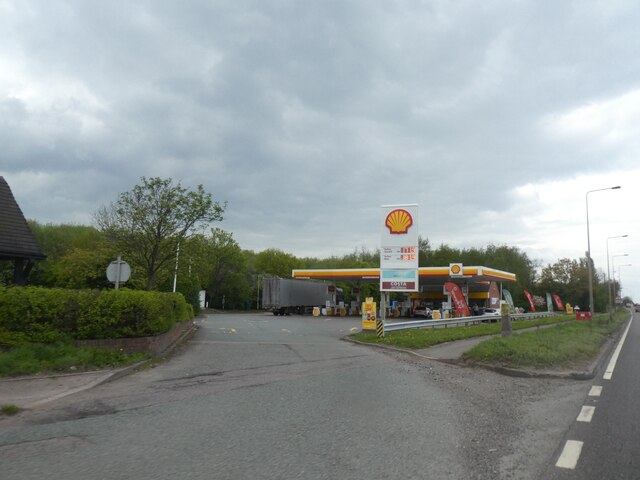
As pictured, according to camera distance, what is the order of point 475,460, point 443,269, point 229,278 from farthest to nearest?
point 229,278, point 443,269, point 475,460

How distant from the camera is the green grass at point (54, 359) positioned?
9.68m

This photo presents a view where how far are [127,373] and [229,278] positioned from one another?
214 ft

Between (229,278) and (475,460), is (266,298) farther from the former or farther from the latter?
(475,460)

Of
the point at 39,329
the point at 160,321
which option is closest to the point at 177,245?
the point at 160,321

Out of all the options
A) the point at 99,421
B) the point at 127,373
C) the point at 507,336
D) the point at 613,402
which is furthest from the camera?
the point at 507,336

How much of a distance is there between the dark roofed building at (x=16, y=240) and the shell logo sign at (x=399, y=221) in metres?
14.3

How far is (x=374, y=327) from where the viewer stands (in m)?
24.0

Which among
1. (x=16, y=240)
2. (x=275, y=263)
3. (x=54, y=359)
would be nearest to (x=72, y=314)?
(x=54, y=359)

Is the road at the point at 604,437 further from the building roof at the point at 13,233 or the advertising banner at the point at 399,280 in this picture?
the building roof at the point at 13,233

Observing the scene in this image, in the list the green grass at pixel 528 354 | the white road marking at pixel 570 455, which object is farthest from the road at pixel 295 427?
the green grass at pixel 528 354

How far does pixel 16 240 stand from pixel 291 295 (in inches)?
1346

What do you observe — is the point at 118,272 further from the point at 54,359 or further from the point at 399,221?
the point at 399,221

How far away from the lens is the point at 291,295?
4875 centimetres

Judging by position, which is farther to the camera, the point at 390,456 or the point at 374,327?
the point at 374,327
